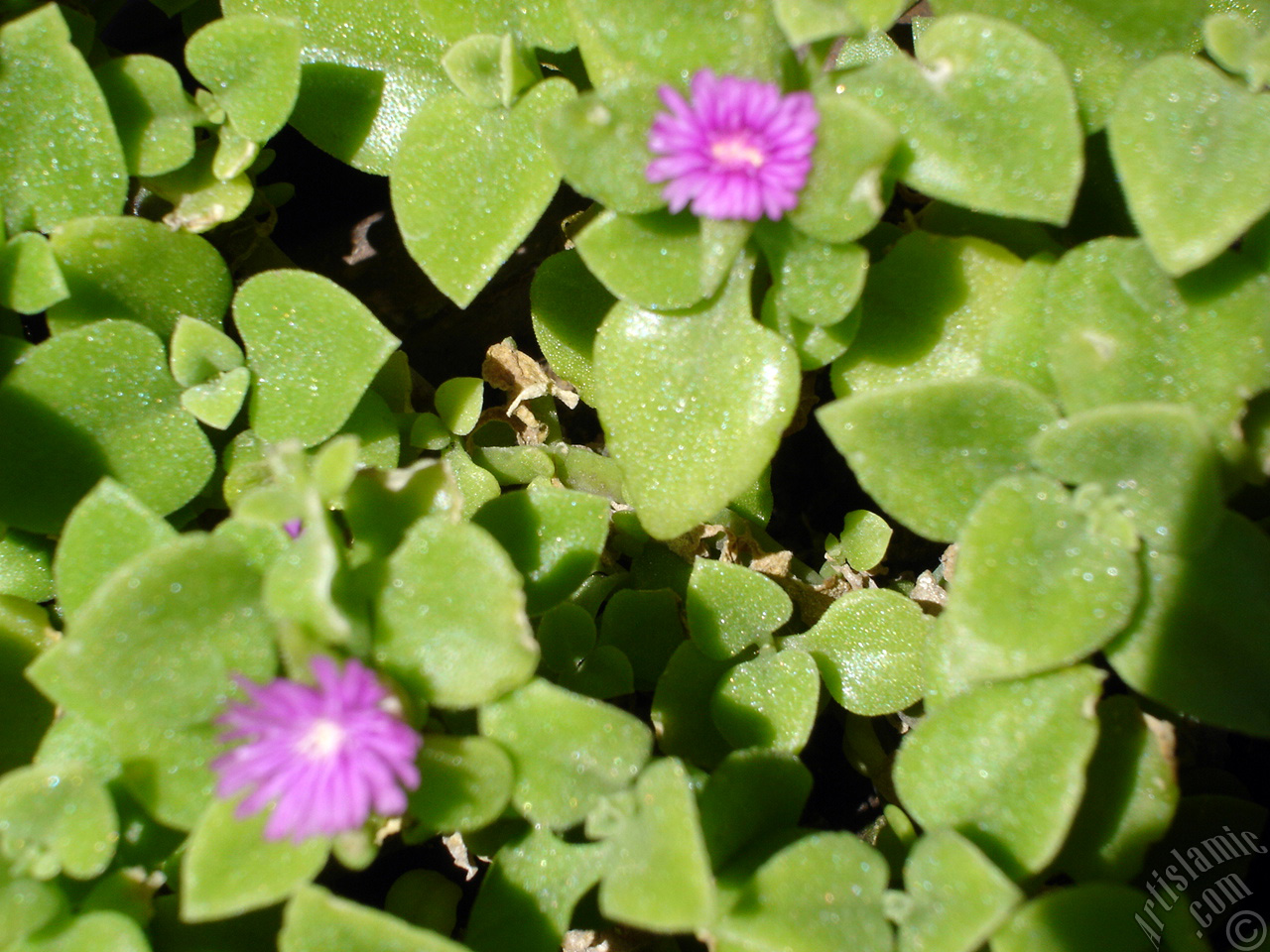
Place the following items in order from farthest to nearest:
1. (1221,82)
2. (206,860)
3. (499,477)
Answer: (499,477)
(1221,82)
(206,860)

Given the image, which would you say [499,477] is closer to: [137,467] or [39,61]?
[137,467]

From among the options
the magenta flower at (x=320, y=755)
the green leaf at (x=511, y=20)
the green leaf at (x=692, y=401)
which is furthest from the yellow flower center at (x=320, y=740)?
the green leaf at (x=511, y=20)

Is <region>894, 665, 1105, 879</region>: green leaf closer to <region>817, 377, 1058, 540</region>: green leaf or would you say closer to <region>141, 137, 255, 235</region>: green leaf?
<region>817, 377, 1058, 540</region>: green leaf

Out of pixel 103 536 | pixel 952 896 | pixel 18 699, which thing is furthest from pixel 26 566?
pixel 952 896

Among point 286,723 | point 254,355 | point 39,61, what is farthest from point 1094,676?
point 39,61

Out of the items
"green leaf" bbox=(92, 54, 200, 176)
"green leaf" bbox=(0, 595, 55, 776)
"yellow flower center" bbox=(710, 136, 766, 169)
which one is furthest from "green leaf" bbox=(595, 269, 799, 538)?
"green leaf" bbox=(0, 595, 55, 776)

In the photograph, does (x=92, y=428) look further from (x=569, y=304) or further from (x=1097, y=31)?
(x=1097, y=31)
